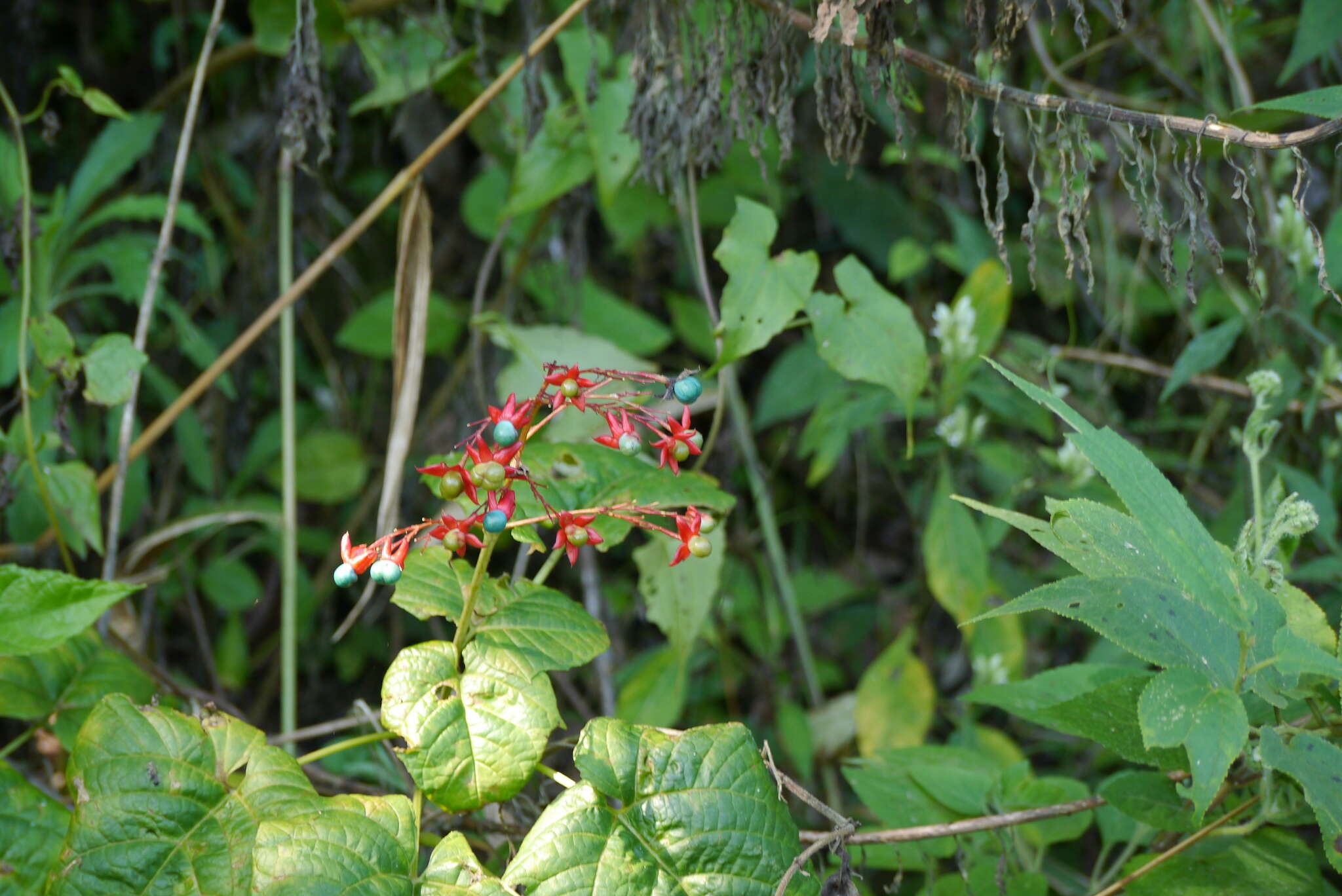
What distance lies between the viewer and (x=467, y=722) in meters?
0.87

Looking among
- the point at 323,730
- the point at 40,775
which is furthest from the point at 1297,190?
the point at 40,775

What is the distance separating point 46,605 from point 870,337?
0.97 metres

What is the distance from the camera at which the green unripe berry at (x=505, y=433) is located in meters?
0.79

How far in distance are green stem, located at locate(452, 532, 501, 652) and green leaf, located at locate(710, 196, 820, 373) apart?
1.44 feet

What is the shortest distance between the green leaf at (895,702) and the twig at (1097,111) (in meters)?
1.02

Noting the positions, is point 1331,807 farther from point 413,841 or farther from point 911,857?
point 413,841

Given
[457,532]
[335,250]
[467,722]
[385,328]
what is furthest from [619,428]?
[385,328]

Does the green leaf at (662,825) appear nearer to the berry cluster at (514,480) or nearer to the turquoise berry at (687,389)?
the berry cluster at (514,480)

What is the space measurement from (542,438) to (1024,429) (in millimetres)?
1174

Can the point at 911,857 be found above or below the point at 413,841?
below

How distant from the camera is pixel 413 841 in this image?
0.86 metres

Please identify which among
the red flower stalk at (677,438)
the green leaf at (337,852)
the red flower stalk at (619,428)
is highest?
the red flower stalk at (619,428)

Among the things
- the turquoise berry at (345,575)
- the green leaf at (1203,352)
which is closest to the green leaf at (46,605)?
the turquoise berry at (345,575)

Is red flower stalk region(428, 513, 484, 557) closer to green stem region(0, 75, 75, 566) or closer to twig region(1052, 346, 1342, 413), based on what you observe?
green stem region(0, 75, 75, 566)
